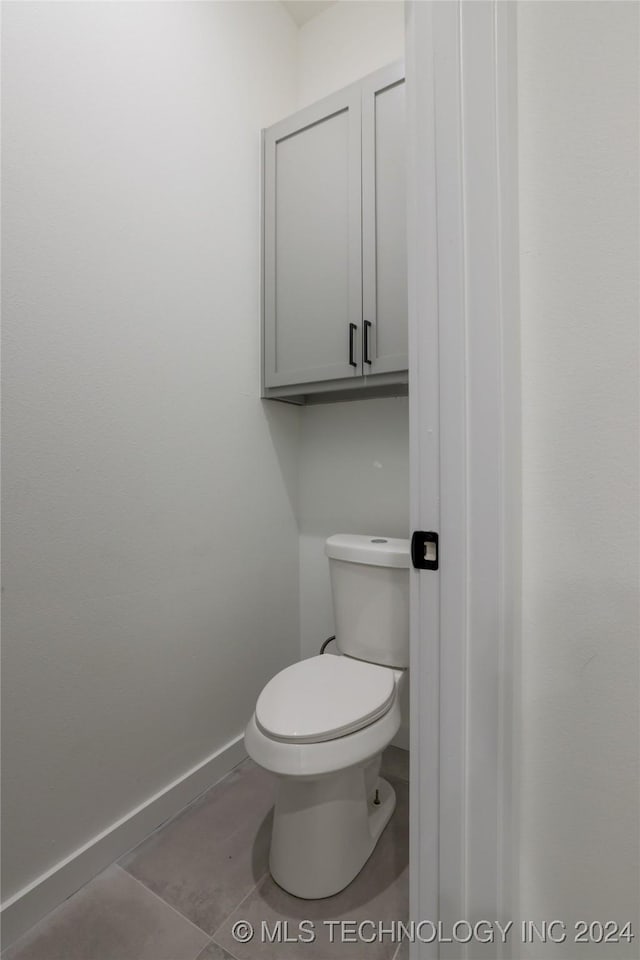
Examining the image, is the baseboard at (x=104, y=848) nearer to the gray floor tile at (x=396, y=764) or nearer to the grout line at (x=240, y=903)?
the grout line at (x=240, y=903)

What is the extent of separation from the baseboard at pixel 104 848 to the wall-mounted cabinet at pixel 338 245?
4.24 ft

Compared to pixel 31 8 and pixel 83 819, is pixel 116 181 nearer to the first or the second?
pixel 31 8

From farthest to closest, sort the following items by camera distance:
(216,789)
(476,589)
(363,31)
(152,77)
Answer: (363,31) → (216,789) → (152,77) → (476,589)

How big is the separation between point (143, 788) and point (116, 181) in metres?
1.64

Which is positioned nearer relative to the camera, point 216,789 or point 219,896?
point 219,896

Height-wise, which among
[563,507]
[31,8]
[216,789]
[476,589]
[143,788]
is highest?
[31,8]

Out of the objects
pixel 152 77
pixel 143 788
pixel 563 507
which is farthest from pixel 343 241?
pixel 143 788

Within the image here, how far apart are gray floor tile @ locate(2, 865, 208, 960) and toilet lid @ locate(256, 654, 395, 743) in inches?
18.0

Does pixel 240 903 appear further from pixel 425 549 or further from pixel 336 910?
pixel 425 549

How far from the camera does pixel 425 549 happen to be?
647mm

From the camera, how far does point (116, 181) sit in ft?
3.63

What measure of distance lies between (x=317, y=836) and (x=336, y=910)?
6.1 inches

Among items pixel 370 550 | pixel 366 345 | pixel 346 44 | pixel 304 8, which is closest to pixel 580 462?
pixel 370 550

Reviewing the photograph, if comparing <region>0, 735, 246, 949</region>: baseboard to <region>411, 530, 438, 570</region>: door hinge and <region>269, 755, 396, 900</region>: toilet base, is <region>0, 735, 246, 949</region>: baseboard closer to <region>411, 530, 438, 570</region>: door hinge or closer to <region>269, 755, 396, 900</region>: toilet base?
<region>269, 755, 396, 900</region>: toilet base
